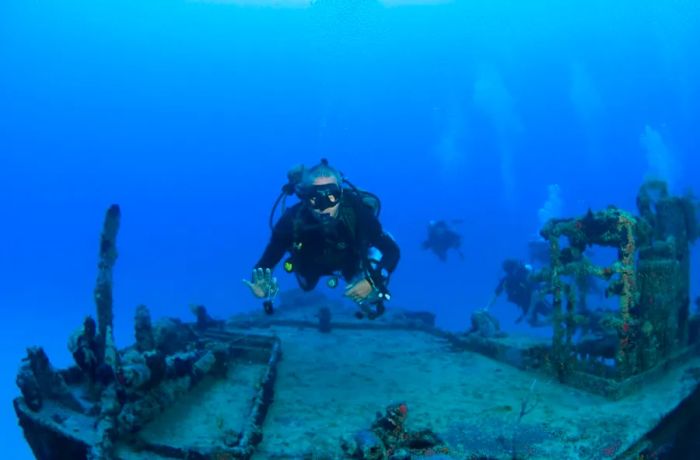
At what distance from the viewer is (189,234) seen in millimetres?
148250

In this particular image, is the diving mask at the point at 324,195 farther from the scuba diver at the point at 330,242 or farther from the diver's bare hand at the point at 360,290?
the diver's bare hand at the point at 360,290

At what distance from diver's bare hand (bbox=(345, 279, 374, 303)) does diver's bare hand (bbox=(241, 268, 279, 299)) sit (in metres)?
0.94

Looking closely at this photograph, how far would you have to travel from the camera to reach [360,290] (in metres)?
5.61

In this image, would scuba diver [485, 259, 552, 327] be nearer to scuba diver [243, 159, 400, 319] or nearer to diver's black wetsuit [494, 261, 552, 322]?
diver's black wetsuit [494, 261, 552, 322]

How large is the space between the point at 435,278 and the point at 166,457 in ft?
252

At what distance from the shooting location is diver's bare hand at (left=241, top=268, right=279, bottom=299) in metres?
5.88

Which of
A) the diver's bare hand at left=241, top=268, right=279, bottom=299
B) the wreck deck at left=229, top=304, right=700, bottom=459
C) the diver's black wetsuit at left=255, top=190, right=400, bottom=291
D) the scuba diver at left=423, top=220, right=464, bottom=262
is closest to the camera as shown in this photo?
the wreck deck at left=229, top=304, right=700, bottom=459

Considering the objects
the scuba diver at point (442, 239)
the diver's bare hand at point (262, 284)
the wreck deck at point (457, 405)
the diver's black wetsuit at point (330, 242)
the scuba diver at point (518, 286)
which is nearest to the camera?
the wreck deck at point (457, 405)

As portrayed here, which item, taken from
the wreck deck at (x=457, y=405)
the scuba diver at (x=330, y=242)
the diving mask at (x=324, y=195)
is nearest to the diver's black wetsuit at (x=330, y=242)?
the scuba diver at (x=330, y=242)

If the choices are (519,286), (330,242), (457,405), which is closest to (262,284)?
(330,242)

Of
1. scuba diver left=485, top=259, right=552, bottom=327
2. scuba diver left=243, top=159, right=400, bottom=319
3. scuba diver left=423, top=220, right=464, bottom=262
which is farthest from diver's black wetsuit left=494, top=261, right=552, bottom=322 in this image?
scuba diver left=423, top=220, right=464, bottom=262

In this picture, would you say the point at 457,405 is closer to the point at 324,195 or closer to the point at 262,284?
the point at 262,284

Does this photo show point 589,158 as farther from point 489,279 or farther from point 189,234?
point 189,234

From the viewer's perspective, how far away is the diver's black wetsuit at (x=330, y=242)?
6.12 m
